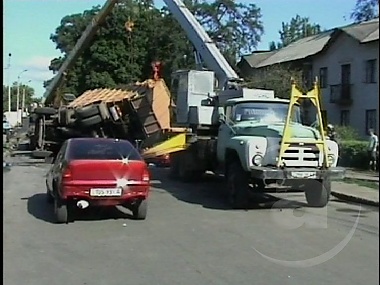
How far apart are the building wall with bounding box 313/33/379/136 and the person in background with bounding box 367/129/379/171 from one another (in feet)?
0.14

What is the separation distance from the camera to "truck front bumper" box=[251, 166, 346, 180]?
8.30 feet

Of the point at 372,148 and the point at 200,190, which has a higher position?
the point at 372,148

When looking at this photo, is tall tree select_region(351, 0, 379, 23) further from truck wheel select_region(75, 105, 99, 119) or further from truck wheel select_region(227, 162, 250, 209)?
truck wheel select_region(227, 162, 250, 209)

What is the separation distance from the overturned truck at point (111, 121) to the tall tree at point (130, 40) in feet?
3.50

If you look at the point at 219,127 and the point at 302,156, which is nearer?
the point at 302,156

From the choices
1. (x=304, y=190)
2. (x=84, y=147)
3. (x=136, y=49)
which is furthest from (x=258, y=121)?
(x=136, y=49)

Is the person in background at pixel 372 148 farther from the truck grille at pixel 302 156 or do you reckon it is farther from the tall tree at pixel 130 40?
the truck grille at pixel 302 156

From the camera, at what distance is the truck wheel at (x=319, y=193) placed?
10.00ft

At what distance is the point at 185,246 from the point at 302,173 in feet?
5.76

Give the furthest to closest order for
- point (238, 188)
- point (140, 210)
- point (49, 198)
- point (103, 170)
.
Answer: point (49, 198) < point (238, 188) < point (140, 210) < point (103, 170)

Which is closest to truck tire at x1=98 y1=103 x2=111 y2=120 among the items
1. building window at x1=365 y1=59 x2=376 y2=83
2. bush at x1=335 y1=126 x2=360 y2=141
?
bush at x1=335 y1=126 x2=360 y2=141

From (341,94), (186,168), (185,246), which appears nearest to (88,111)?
(185,246)

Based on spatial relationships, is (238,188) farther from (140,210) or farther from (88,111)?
(88,111)

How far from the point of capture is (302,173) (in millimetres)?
3238
